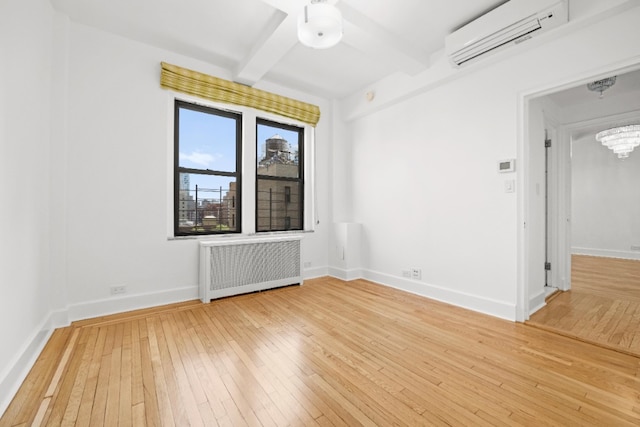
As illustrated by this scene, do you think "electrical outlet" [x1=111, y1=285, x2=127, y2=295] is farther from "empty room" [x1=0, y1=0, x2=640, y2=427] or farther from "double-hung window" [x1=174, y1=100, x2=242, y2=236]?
"double-hung window" [x1=174, y1=100, x2=242, y2=236]

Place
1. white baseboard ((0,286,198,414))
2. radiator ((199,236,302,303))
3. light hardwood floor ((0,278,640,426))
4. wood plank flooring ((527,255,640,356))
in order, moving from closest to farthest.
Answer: light hardwood floor ((0,278,640,426)), white baseboard ((0,286,198,414)), wood plank flooring ((527,255,640,356)), radiator ((199,236,302,303))

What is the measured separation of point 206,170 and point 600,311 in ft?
15.7

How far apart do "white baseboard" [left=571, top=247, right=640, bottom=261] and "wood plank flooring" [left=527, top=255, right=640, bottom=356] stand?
1470 millimetres

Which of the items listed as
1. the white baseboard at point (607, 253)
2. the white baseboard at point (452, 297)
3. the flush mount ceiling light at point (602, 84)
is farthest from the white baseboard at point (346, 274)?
the white baseboard at point (607, 253)

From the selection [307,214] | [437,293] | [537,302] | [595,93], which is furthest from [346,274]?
[595,93]

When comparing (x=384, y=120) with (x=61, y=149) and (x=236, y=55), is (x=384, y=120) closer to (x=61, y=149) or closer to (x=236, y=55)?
(x=236, y=55)

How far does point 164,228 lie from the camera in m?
3.11

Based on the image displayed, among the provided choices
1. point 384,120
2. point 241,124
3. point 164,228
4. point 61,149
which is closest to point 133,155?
point 61,149

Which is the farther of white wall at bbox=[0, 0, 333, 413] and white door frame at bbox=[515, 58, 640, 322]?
white door frame at bbox=[515, 58, 640, 322]

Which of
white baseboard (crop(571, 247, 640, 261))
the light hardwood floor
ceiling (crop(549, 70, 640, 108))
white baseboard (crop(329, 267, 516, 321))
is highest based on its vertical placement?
ceiling (crop(549, 70, 640, 108))

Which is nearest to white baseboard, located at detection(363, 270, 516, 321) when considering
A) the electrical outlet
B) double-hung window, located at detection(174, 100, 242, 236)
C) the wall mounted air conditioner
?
double-hung window, located at detection(174, 100, 242, 236)

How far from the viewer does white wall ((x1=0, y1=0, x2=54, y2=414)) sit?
5.27 feet

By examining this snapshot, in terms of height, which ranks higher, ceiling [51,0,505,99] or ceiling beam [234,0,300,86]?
ceiling [51,0,505,99]

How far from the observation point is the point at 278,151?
423cm
